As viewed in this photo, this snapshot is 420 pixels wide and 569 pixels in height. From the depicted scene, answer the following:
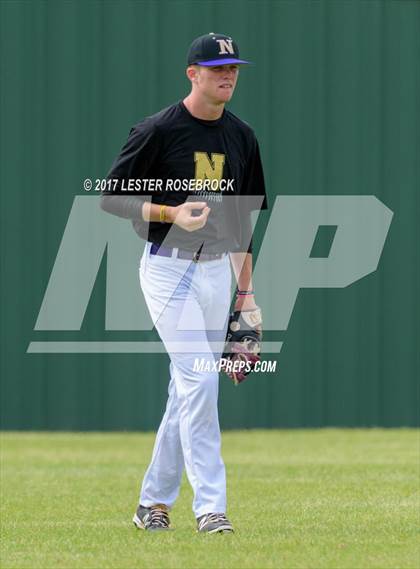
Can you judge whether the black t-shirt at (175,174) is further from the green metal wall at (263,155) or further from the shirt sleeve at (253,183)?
the green metal wall at (263,155)

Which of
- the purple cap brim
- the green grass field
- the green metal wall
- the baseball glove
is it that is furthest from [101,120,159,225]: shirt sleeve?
the green metal wall

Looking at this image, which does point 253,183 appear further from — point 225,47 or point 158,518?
point 158,518

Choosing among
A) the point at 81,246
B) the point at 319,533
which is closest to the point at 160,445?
the point at 319,533

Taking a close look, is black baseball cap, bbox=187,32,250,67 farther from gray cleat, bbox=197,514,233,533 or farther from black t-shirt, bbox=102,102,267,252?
gray cleat, bbox=197,514,233,533

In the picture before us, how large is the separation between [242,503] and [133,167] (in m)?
2.06

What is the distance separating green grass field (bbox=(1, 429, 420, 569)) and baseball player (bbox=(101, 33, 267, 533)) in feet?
1.09

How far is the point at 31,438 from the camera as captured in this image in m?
9.59

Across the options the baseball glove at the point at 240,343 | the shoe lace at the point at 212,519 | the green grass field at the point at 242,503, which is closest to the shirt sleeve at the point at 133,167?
the baseball glove at the point at 240,343

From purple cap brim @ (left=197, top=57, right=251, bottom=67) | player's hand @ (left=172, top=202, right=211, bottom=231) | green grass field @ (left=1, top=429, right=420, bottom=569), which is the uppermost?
purple cap brim @ (left=197, top=57, right=251, bottom=67)

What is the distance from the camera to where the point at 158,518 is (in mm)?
5480

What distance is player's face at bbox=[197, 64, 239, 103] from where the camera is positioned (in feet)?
17.1

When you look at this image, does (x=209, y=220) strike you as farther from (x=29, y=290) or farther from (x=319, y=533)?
(x=29, y=290)
